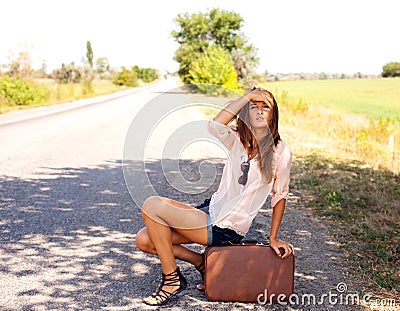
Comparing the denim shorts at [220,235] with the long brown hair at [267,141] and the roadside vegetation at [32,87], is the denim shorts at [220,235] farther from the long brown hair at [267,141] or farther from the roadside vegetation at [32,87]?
the roadside vegetation at [32,87]

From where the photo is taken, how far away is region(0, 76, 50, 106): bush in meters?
26.2

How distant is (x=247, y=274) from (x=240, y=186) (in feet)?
1.97

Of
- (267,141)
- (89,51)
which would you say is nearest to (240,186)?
(267,141)

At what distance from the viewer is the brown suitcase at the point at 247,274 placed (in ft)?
10.4

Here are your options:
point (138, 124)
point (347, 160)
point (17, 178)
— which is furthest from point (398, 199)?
point (17, 178)

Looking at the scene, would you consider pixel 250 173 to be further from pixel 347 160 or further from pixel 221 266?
pixel 347 160

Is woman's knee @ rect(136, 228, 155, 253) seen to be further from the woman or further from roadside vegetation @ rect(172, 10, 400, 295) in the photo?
roadside vegetation @ rect(172, 10, 400, 295)

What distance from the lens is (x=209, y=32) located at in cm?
5731

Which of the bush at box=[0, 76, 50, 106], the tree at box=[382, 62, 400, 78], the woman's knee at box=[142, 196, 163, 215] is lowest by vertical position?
the woman's knee at box=[142, 196, 163, 215]

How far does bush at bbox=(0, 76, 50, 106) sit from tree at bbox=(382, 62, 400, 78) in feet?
139

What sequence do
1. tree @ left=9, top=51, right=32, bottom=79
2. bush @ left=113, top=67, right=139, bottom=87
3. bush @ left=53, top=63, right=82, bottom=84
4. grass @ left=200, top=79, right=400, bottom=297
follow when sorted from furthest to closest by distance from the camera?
bush @ left=113, top=67, right=139, bottom=87 < bush @ left=53, top=63, right=82, bottom=84 < tree @ left=9, top=51, right=32, bottom=79 < grass @ left=200, top=79, right=400, bottom=297

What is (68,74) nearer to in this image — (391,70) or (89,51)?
(391,70)

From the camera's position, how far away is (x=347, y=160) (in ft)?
29.2

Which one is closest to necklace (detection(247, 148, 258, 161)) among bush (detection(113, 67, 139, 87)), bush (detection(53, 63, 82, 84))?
bush (detection(53, 63, 82, 84))
